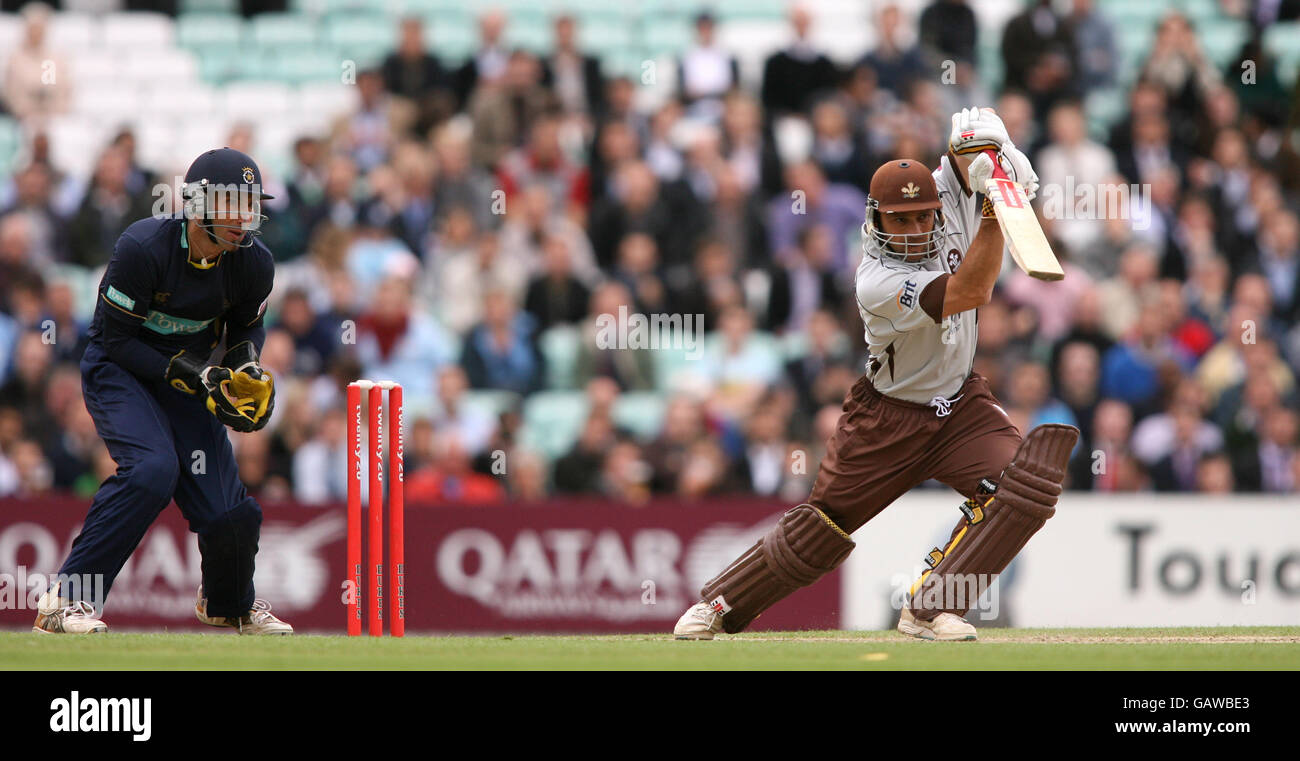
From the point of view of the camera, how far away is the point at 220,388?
7.85m

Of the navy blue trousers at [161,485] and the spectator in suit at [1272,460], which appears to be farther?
the spectator in suit at [1272,460]

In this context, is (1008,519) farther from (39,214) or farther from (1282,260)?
(39,214)

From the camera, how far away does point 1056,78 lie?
1541cm

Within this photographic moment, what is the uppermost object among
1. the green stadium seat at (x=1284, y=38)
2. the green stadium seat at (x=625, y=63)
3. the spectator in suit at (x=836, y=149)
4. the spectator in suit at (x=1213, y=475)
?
the green stadium seat at (x=1284, y=38)

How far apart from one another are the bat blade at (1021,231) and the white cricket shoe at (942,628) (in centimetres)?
165

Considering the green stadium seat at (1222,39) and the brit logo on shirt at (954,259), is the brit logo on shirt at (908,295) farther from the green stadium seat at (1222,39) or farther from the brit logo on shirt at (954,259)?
the green stadium seat at (1222,39)

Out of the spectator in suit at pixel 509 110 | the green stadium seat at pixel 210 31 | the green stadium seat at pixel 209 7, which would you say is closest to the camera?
the spectator in suit at pixel 509 110

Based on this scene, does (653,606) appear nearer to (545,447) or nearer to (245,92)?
(545,447)

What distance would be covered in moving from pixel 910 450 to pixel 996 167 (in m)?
1.26

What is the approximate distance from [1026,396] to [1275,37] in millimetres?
5672

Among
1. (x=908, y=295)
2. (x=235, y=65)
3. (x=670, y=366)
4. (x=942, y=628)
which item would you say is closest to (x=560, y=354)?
(x=670, y=366)

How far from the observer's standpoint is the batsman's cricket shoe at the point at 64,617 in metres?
7.89

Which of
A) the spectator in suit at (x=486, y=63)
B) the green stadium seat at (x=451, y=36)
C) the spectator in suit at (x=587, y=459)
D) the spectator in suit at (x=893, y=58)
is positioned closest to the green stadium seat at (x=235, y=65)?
the green stadium seat at (x=451, y=36)

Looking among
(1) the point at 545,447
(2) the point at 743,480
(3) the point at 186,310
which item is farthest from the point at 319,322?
(3) the point at 186,310
